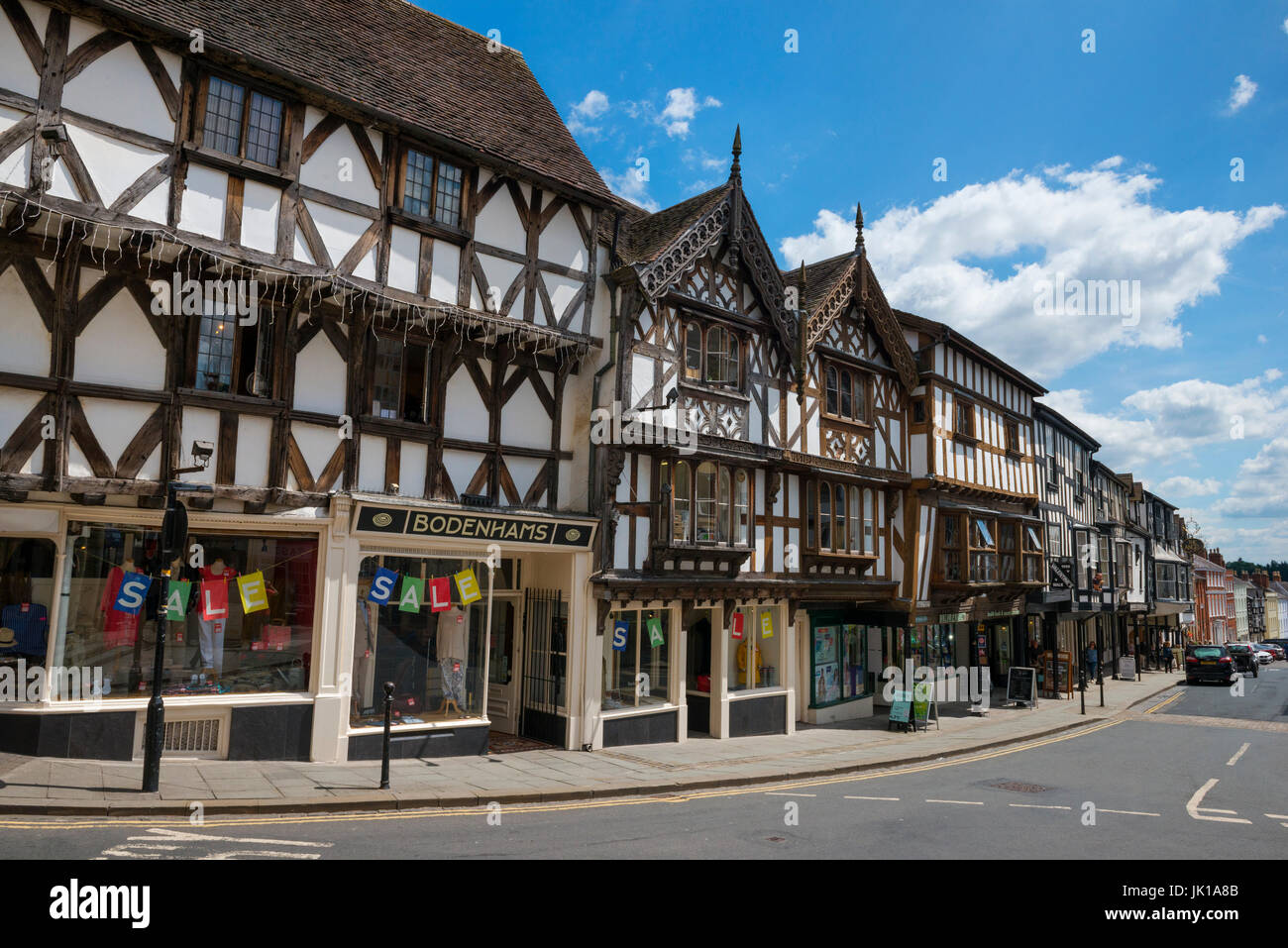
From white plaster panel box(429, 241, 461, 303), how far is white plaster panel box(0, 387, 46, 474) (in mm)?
5975

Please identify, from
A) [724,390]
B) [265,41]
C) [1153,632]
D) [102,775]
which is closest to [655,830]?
[102,775]

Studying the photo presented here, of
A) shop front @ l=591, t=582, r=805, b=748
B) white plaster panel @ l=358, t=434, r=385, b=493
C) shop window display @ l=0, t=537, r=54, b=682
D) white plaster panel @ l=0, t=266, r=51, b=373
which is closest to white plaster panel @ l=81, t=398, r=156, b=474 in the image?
white plaster panel @ l=0, t=266, r=51, b=373

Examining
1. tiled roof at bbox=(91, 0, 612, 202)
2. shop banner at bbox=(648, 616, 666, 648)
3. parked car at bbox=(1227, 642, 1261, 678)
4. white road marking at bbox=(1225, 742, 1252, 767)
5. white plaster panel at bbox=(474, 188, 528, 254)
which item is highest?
tiled roof at bbox=(91, 0, 612, 202)

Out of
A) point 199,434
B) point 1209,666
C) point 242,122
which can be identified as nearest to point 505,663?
point 199,434

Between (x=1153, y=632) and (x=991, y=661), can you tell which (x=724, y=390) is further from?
(x=1153, y=632)

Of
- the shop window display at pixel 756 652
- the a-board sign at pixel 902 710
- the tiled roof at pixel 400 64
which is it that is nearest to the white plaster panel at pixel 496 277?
the tiled roof at pixel 400 64

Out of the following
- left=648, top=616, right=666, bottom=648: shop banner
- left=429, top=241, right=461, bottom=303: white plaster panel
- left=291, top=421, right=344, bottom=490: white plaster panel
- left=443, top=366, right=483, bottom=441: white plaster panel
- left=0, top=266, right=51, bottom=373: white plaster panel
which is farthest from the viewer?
left=648, top=616, right=666, bottom=648: shop banner

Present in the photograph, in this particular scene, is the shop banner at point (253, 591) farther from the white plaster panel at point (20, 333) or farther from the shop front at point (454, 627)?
the white plaster panel at point (20, 333)

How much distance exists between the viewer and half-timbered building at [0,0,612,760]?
36.8ft

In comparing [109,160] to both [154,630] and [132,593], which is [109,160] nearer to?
[132,593]

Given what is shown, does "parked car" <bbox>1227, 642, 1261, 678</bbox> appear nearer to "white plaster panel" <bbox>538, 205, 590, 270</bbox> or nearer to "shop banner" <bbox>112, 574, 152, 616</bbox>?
"white plaster panel" <bbox>538, 205, 590, 270</bbox>

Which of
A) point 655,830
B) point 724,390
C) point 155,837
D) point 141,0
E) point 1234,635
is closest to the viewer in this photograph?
point 155,837

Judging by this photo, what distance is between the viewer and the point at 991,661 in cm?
3475
